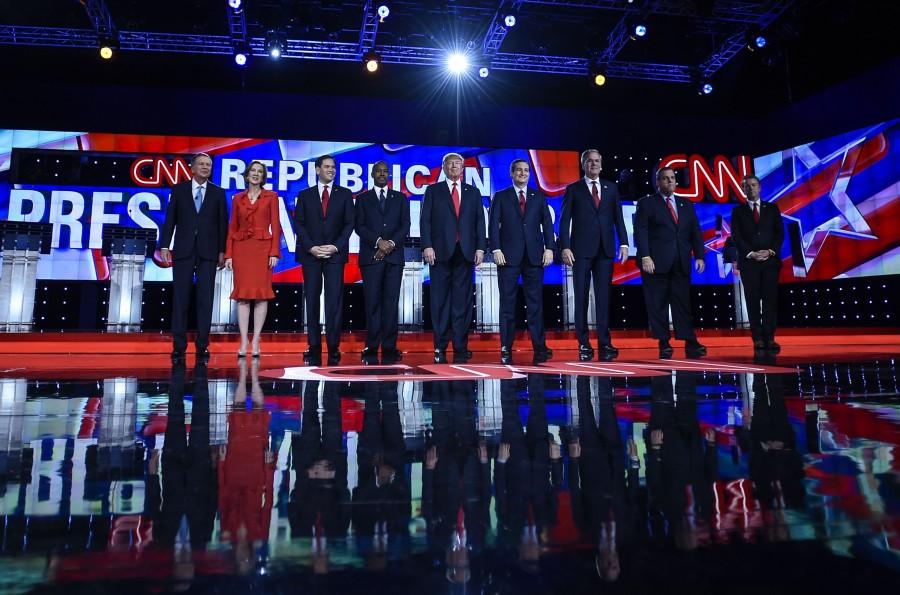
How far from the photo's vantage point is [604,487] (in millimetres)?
709

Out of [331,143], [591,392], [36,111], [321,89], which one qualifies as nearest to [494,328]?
[331,143]

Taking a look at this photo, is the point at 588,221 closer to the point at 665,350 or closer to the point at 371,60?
the point at 665,350

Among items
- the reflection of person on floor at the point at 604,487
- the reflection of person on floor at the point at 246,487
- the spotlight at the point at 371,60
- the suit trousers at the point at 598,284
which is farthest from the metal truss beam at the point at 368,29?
the reflection of person on floor at the point at 604,487

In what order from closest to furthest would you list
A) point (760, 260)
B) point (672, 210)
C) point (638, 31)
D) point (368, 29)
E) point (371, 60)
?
point (672, 210)
point (760, 260)
point (638, 31)
point (368, 29)
point (371, 60)

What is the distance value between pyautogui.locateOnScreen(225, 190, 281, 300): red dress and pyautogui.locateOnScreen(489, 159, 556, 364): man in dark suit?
149 centimetres

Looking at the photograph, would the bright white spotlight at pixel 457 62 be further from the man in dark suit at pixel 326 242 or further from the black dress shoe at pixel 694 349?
the black dress shoe at pixel 694 349

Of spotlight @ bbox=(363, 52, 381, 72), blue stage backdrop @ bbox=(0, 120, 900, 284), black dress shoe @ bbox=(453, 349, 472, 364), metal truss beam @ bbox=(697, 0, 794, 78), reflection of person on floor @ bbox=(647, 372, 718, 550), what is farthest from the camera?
spotlight @ bbox=(363, 52, 381, 72)

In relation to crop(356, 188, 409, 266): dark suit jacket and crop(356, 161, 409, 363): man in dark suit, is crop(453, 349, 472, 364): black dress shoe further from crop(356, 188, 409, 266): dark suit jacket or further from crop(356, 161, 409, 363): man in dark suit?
crop(356, 188, 409, 266): dark suit jacket

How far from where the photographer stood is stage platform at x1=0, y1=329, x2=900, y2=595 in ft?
1.54

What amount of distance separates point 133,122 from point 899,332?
9.90 meters

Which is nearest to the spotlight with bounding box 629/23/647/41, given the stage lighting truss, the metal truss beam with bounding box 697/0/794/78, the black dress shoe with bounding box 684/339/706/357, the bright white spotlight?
the stage lighting truss

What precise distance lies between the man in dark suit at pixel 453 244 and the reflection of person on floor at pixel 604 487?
2338 millimetres

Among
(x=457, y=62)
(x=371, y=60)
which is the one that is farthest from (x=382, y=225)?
(x=457, y=62)

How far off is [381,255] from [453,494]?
298 centimetres
